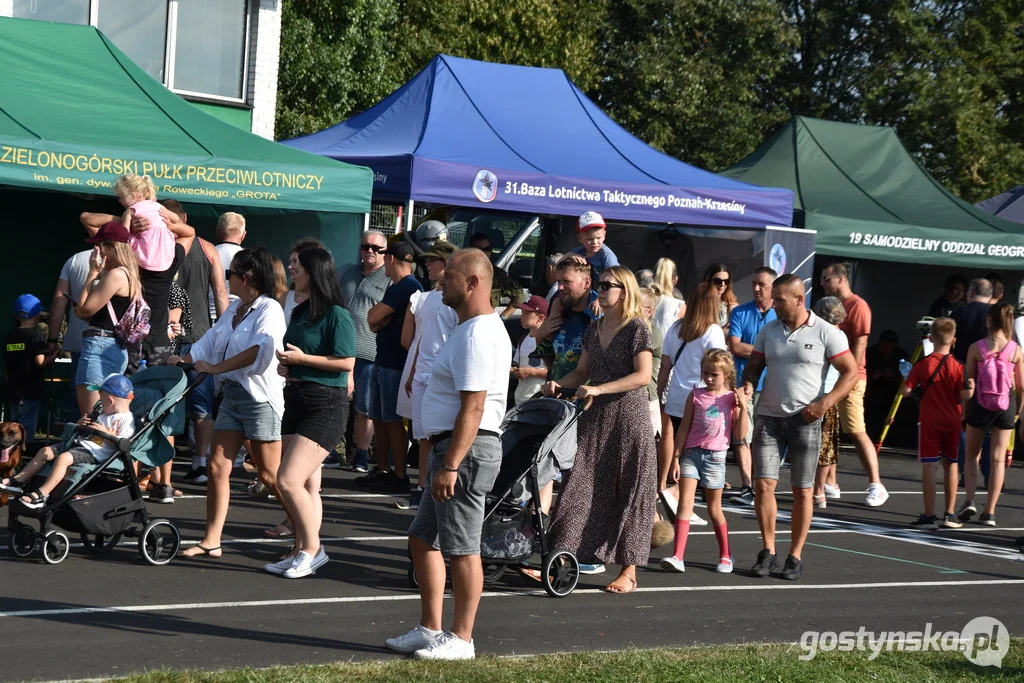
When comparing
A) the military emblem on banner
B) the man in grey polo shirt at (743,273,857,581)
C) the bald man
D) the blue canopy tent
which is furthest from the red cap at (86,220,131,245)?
the blue canopy tent

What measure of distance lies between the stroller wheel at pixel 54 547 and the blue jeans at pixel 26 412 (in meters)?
4.26

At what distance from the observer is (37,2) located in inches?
634

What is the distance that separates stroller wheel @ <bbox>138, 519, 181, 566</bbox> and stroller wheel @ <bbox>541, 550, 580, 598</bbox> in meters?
2.18

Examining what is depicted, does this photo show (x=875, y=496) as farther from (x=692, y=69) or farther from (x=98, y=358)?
(x=692, y=69)

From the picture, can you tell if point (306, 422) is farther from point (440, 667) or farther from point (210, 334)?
point (440, 667)

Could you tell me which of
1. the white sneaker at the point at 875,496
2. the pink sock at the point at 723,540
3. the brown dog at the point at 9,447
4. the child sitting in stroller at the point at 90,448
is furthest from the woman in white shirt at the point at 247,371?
the white sneaker at the point at 875,496

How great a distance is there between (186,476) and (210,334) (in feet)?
11.4

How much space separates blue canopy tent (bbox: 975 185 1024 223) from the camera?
20.0 m

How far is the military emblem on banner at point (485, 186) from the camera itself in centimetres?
1297

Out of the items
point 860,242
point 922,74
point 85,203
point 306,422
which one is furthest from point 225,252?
point 922,74

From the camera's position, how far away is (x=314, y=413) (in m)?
7.26

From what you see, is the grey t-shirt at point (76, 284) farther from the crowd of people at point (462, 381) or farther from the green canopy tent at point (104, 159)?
the green canopy tent at point (104, 159)

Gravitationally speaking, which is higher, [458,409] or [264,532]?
[458,409]

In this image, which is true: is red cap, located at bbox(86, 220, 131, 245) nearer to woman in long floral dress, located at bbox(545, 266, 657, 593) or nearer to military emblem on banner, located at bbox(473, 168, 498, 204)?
woman in long floral dress, located at bbox(545, 266, 657, 593)
